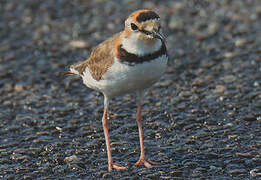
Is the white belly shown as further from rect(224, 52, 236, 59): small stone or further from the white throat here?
rect(224, 52, 236, 59): small stone

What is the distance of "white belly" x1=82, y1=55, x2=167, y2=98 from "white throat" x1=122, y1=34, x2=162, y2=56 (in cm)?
11

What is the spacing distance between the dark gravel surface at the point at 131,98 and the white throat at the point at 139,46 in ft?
4.30

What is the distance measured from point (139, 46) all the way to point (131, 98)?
244 centimetres

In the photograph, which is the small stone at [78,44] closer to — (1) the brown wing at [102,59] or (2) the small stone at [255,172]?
(1) the brown wing at [102,59]

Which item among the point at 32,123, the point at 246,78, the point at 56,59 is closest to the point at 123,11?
the point at 56,59

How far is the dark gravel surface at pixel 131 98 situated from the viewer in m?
5.50

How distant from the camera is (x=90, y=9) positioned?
33.1 feet

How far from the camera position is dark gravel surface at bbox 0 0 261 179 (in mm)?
5504

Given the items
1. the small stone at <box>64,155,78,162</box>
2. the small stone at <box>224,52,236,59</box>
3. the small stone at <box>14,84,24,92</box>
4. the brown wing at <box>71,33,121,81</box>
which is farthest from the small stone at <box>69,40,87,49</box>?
the small stone at <box>64,155,78,162</box>

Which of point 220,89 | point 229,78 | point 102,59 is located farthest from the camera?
point 229,78

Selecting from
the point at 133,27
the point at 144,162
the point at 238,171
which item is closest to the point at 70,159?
the point at 144,162

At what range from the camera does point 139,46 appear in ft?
15.9

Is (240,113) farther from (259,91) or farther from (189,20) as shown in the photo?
(189,20)

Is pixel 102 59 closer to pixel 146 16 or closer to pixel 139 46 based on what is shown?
pixel 139 46
